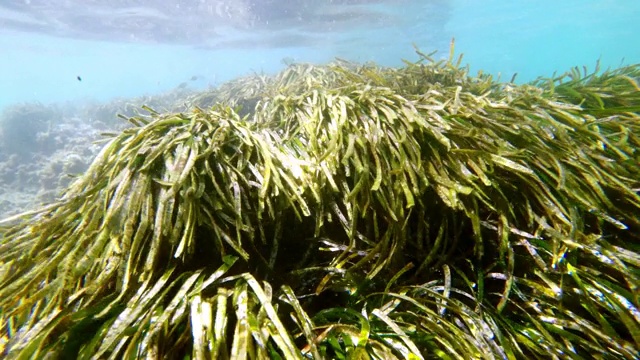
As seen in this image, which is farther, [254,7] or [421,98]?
[254,7]

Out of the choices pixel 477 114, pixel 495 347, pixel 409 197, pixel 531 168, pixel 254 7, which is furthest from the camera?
pixel 254 7

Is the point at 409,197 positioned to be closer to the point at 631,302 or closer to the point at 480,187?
the point at 480,187

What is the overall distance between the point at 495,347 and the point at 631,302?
58cm

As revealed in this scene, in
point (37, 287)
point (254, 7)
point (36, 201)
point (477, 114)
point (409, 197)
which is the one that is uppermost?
point (254, 7)

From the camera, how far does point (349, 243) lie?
163 cm

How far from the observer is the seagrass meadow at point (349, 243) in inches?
46.7

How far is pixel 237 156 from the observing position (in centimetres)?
177

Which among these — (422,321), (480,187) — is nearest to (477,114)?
(480,187)

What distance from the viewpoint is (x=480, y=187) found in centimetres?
156

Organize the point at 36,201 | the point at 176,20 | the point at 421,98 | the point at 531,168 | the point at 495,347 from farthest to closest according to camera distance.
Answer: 1. the point at 176,20
2. the point at 36,201
3. the point at 421,98
4. the point at 531,168
5. the point at 495,347

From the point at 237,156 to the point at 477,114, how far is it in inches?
59.2

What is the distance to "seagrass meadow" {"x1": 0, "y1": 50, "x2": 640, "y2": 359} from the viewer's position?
119 centimetres

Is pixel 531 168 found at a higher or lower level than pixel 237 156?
higher

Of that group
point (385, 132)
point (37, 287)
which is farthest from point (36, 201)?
point (385, 132)
